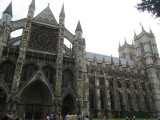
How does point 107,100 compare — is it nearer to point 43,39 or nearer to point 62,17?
point 43,39

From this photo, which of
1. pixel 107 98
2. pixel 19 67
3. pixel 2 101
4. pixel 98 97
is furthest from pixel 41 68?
pixel 107 98

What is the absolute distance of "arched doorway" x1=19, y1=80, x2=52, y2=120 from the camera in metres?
20.1

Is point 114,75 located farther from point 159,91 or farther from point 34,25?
point 34,25

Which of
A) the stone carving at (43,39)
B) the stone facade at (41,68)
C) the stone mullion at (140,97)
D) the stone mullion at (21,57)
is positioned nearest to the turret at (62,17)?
the stone facade at (41,68)

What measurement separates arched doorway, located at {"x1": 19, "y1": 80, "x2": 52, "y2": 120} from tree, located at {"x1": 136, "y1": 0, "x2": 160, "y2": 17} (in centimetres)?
1570

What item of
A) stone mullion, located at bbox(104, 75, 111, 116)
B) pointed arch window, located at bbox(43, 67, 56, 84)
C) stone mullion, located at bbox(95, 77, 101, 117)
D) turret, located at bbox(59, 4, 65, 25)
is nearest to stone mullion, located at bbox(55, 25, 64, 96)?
turret, located at bbox(59, 4, 65, 25)

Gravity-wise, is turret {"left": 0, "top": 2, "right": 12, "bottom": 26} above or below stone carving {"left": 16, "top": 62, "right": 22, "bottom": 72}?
above

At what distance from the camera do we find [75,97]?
21734 mm

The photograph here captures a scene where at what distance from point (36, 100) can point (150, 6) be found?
18.5 m

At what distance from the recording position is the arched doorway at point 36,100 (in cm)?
2014

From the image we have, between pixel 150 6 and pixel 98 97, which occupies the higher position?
pixel 150 6

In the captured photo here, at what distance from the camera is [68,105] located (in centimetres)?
2245

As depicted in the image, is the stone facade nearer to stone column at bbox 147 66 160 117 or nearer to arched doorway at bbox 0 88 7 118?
arched doorway at bbox 0 88 7 118

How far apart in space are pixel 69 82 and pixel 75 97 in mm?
2438
